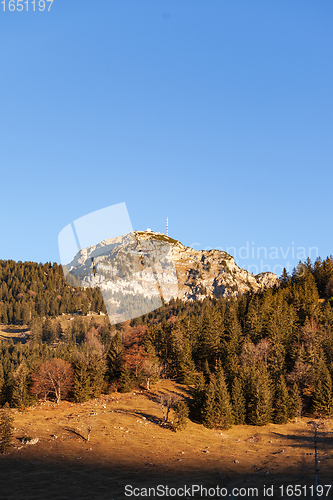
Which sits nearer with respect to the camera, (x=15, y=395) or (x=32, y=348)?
(x=15, y=395)

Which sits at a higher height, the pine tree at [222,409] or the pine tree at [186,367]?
the pine tree at [186,367]

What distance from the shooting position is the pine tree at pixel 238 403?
81.3 m

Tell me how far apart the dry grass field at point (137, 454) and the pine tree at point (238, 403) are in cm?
247

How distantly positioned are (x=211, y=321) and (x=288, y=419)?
36.6m

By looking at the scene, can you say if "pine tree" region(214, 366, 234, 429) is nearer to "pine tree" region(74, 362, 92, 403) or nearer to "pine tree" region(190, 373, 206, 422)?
"pine tree" region(190, 373, 206, 422)

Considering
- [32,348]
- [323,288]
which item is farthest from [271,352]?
[32,348]

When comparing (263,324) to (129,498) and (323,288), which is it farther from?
(129,498)

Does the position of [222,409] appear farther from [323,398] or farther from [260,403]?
[323,398]

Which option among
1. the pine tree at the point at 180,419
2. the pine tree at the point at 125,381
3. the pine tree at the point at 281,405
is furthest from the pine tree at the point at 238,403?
the pine tree at the point at 125,381

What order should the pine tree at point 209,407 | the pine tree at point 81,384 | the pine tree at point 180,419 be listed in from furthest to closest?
the pine tree at point 81,384
the pine tree at point 209,407
the pine tree at point 180,419

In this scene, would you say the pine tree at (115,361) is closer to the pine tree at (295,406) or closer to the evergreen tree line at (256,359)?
the evergreen tree line at (256,359)

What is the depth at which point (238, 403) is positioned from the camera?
82.0 m

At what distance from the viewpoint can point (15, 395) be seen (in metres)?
87.0

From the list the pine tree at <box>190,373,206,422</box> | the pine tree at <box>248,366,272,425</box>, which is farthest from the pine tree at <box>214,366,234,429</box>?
the pine tree at <box>248,366,272,425</box>
